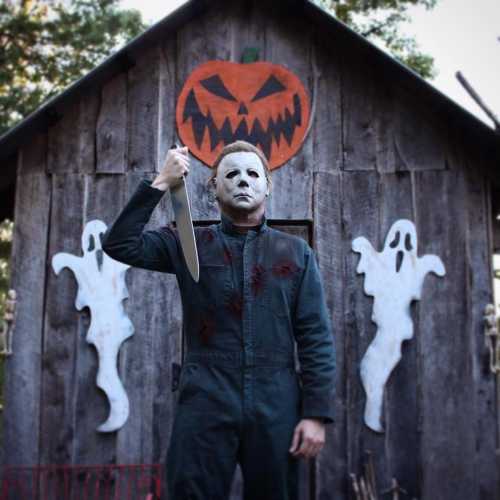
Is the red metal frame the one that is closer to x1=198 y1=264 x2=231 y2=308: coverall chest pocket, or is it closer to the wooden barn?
the wooden barn

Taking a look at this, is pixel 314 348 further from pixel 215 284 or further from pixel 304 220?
pixel 304 220

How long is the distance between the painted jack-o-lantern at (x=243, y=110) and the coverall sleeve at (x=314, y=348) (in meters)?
2.53

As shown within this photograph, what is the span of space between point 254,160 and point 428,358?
2661 millimetres

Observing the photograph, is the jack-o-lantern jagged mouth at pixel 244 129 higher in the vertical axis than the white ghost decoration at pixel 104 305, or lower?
higher

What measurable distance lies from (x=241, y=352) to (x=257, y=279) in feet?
0.98

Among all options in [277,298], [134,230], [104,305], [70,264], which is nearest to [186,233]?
[134,230]

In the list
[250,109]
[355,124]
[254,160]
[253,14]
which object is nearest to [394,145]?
[355,124]

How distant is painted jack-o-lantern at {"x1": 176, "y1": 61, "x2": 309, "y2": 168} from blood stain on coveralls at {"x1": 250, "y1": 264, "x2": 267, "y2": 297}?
254 centimetres

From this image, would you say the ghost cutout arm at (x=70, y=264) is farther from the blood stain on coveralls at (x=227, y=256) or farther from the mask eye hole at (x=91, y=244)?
the blood stain on coveralls at (x=227, y=256)

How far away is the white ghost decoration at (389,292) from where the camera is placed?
4867mm

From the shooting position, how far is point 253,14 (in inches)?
214

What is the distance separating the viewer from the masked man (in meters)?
2.44

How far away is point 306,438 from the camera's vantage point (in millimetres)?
2463

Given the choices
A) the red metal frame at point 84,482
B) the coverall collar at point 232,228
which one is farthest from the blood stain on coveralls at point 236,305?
the red metal frame at point 84,482
